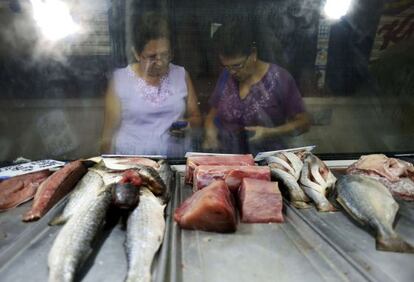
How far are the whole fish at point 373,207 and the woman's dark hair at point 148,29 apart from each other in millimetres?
2542

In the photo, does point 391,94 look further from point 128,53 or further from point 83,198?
point 83,198

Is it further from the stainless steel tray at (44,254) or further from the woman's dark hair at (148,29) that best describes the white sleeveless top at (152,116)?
the stainless steel tray at (44,254)

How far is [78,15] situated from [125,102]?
1100 mm

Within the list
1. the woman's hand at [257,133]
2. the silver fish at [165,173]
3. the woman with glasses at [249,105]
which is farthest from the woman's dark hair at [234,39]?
the silver fish at [165,173]

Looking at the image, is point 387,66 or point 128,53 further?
point 387,66

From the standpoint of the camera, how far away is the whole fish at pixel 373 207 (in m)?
1.96

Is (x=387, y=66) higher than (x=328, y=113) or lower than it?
higher

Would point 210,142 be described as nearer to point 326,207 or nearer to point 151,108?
point 151,108

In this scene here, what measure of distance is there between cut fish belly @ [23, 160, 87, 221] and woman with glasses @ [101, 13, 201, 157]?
3.62 feet

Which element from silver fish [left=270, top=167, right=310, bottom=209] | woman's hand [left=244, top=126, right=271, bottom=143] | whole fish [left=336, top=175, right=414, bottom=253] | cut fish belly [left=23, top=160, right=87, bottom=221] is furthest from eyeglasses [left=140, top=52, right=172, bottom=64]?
whole fish [left=336, top=175, right=414, bottom=253]

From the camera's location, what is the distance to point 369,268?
1.75 metres

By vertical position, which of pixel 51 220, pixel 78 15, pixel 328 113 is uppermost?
pixel 78 15

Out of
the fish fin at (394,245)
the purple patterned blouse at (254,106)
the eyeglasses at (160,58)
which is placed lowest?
the fish fin at (394,245)

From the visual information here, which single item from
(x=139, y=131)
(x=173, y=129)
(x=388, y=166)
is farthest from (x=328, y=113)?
(x=139, y=131)
